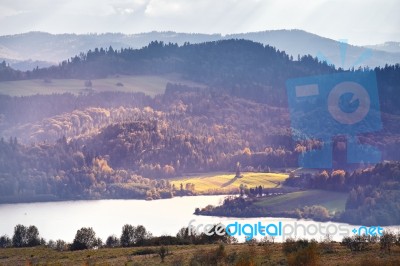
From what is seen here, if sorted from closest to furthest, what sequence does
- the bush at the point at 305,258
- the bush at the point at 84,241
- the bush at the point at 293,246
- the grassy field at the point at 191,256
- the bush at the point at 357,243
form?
the bush at the point at 305,258 → the grassy field at the point at 191,256 → the bush at the point at 293,246 → the bush at the point at 357,243 → the bush at the point at 84,241

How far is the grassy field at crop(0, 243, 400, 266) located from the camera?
71.2 meters

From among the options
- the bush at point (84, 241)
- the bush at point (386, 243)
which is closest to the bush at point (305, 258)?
the bush at point (386, 243)

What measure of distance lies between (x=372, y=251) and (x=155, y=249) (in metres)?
25.1

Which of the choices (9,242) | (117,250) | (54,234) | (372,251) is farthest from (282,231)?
(372,251)

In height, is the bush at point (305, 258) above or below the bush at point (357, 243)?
above

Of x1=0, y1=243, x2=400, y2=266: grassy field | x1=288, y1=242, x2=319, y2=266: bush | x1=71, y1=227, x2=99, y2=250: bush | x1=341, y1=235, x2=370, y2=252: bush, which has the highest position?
x1=288, y1=242, x2=319, y2=266: bush

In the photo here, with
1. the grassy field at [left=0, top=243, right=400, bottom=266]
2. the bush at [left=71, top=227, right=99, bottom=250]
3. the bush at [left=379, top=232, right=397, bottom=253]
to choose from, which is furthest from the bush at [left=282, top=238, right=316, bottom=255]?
the bush at [left=71, top=227, right=99, bottom=250]

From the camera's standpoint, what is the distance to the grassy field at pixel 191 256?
7119 centimetres

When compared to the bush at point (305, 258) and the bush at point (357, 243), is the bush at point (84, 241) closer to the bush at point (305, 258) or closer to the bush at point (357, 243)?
the bush at point (357, 243)

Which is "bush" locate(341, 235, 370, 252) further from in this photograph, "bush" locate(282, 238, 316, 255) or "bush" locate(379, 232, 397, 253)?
"bush" locate(282, 238, 316, 255)

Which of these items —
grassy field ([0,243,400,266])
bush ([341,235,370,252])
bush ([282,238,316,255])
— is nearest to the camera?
grassy field ([0,243,400,266])

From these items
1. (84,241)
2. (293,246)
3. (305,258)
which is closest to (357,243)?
(293,246)

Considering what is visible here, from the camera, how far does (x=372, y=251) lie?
75.6 meters

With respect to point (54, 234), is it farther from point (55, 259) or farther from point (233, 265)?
point (233, 265)
